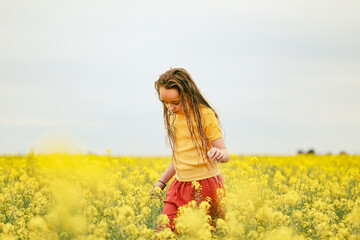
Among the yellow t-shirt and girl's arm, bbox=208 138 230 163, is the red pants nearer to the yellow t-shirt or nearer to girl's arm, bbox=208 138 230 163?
the yellow t-shirt

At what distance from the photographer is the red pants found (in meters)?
3.41

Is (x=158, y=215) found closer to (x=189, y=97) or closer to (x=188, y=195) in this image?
(x=188, y=195)

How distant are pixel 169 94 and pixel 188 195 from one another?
2.81 feet

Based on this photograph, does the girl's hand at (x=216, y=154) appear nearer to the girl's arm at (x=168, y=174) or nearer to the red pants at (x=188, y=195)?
the red pants at (x=188, y=195)

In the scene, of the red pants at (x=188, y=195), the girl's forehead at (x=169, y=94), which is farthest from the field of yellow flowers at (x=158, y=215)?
the girl's forehead at (x=169, y=94)

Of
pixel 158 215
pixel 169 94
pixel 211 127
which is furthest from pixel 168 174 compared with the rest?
pixel 169 94

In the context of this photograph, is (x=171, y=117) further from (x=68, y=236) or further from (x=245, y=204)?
(x=68, y=236)

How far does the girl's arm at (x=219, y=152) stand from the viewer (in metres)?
3.05

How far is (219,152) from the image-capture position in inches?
120

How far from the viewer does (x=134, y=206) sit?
3570 mm

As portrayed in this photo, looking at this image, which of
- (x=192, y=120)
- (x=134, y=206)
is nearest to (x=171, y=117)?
(x=192, y=120)

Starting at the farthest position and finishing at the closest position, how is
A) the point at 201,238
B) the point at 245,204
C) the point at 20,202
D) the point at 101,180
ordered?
the point at 101,180
the point at 20,202
the point at 245,204
the point at 201,238

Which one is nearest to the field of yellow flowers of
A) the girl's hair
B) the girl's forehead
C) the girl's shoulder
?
the girl's hair

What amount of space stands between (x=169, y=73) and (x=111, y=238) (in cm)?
143
